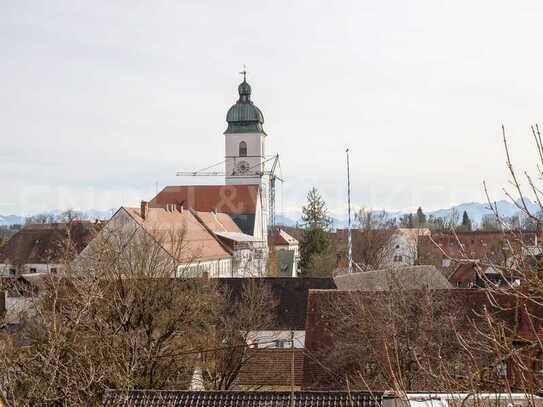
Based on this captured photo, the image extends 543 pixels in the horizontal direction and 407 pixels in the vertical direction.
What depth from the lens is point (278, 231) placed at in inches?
3231

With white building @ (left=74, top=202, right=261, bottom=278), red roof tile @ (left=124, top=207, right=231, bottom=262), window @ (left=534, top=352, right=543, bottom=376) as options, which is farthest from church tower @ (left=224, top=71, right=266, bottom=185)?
window @ (left=534, top=352, right=543, bottom=376)

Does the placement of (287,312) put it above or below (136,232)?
below

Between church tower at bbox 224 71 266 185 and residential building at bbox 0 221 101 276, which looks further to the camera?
church tower at bbox 224 71 266 185

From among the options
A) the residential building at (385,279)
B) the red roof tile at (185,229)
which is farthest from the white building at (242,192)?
the residential building at (385,279)

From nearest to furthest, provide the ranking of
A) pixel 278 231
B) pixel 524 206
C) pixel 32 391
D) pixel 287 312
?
1. pixel 524 206
2. pixel 32 391
3. pixel 287 312
4. pixel 278 231

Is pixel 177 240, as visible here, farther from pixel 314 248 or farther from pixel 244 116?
pixel 244 116

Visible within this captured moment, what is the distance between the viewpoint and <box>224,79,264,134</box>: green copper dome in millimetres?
73500

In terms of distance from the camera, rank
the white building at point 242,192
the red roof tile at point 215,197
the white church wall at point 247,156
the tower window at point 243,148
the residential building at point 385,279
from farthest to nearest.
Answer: the tower window at point 243,148
the white church wall at point 247,156
the red roof tile at point 215,197
the white building at point 242,192
the residential building at point 385,279

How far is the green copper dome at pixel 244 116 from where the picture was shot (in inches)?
2894

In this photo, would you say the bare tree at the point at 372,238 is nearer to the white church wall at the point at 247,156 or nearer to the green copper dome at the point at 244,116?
the white church wall at the point at 247,156

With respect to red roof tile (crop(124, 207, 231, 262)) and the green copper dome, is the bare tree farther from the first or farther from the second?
the green copper dome

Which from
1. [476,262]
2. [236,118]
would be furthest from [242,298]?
[236,118]

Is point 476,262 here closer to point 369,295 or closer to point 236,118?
point 369,295

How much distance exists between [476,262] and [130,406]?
980 cm
